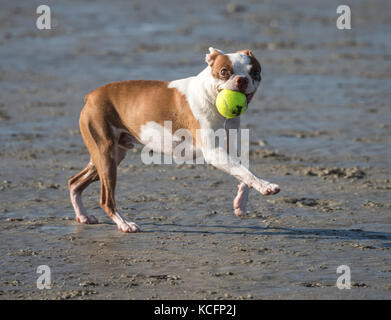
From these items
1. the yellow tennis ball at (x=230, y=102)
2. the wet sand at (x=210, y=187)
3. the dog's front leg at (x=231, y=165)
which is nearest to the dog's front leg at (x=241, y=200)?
the wet sand at (x=210, y=187)

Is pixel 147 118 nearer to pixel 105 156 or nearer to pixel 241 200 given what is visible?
pixel 105 156

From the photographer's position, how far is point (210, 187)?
334 inches

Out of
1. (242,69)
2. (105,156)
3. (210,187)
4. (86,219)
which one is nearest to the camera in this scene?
(242,69)

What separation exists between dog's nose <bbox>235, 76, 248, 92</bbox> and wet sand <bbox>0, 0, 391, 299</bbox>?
1.28 meters

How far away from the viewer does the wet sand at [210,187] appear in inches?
237

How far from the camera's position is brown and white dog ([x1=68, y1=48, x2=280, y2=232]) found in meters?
6.79

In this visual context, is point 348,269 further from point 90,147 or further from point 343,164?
point 343,164

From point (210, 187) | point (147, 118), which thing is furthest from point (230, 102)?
point (210, 187)

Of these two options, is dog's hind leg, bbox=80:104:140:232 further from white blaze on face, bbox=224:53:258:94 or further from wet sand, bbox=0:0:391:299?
white blaze on face, bbox=224:53:258:94

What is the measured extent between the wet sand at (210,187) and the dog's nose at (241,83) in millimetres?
1284

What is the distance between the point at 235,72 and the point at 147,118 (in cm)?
94

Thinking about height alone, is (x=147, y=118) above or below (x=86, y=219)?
above
